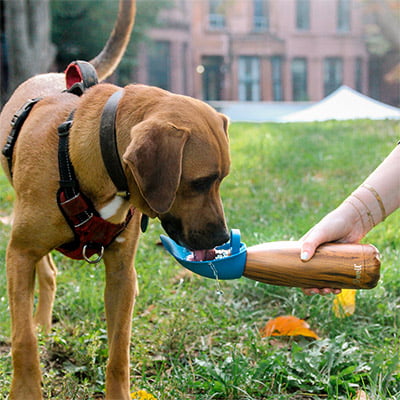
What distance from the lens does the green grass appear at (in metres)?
2.80

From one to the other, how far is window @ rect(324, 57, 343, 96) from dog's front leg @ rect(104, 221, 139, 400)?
4554 centimetres

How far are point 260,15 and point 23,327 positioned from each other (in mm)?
45968

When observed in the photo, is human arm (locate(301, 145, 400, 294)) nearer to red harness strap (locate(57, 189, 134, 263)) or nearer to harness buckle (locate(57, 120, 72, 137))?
red harness strap (locate(57, 189, 134, 263))

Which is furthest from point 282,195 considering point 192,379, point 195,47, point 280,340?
point 195,47

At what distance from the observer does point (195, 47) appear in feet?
139

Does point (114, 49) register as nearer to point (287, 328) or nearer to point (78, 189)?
point (78, 189)

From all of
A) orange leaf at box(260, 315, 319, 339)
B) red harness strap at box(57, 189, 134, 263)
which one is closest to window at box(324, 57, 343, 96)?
orange leaf at box(260, 315, 319, 339)

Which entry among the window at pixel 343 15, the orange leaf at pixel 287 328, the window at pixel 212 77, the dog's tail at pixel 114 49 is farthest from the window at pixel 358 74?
the orange leaf at pixel 287 328

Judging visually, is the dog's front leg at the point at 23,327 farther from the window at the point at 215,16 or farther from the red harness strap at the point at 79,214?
the window at the point at 215,16

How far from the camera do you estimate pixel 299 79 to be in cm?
4597

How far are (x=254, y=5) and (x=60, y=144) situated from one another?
45.7m

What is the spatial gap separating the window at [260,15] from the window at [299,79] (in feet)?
12.0

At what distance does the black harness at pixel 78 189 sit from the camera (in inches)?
98.8

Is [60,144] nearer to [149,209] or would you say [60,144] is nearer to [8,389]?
[149,209]
